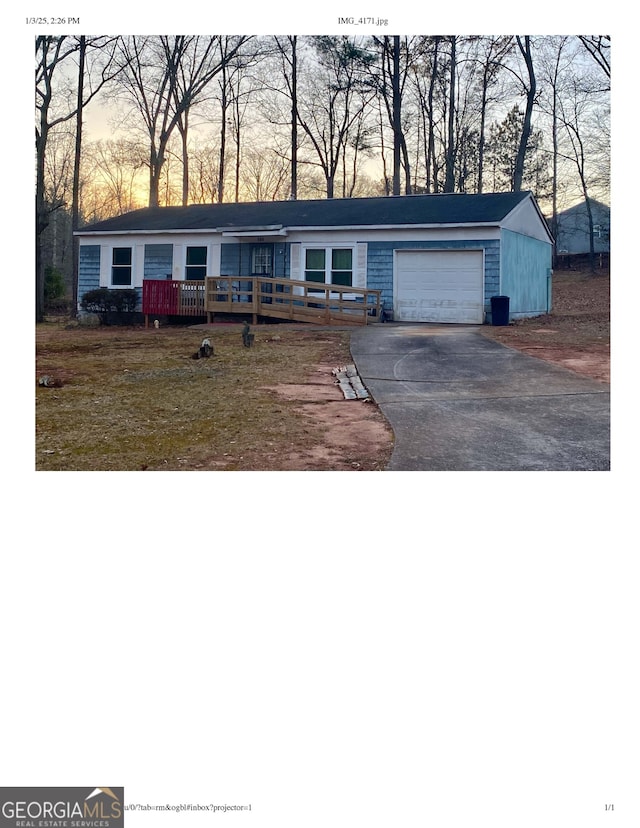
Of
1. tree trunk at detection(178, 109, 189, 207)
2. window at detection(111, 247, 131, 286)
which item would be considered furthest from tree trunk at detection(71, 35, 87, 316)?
tree trunk at detection(178, 109, 189, 207)

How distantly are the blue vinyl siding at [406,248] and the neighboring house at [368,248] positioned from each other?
2 centimetres

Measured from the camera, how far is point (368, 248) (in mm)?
17047

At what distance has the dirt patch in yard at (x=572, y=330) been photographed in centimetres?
959

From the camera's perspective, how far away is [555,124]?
49.6ft

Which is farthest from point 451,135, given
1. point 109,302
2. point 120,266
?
point 109,302

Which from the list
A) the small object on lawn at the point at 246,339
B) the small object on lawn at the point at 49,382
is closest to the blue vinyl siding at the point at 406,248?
the small object on lawn at the point at 246,339

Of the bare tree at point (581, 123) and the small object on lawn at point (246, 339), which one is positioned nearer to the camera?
the small object on lawn at point (246, 339)

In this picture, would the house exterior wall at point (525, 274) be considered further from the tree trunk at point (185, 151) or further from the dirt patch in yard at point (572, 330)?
the tree trunk at point (185, 151)

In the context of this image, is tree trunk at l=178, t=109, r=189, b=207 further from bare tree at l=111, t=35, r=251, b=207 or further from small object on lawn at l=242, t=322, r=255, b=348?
→ small object on lawn at l=242, t=322, r=255, b=348

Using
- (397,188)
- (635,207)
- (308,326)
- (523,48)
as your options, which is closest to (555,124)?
(523,48)

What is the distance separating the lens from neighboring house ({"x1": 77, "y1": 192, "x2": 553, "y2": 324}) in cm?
1602

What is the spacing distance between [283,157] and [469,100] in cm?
643

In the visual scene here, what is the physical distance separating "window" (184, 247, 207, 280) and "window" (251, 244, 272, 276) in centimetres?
118

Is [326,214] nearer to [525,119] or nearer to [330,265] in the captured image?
[330,265]
